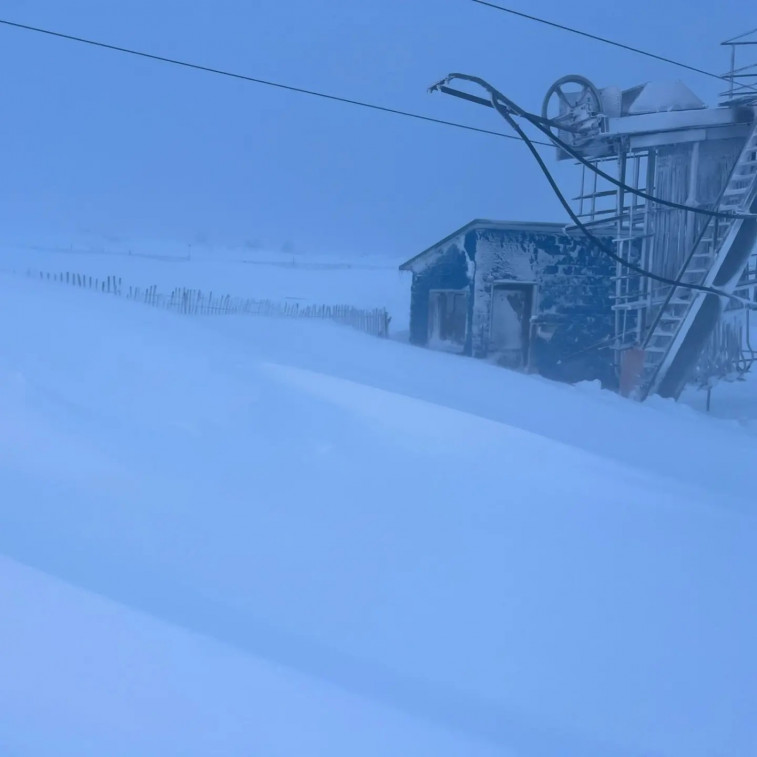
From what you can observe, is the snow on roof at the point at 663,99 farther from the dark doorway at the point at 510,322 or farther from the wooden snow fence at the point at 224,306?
the wooden snow fence at the point at 224,306

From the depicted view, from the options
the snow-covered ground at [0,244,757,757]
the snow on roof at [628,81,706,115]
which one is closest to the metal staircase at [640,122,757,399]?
the snow on roof at [628,81,706,115]

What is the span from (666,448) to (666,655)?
476 cm

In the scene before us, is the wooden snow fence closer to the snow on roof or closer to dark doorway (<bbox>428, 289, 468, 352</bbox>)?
dark doorway (<bbox>428, 289, 468, 352</bbox>)

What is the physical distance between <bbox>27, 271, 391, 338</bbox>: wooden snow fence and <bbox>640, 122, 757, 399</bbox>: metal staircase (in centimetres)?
788

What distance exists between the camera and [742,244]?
13.4m

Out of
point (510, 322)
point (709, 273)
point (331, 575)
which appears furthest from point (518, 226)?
point (331, 575)

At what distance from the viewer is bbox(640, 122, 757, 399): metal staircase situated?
1330cm

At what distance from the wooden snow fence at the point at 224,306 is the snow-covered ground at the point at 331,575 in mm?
7926

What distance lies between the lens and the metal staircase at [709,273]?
1330 centimetres

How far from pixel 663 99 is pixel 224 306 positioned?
31.6ft

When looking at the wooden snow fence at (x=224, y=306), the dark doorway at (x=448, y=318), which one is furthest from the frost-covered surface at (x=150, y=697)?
the dark doorway at (x=448, y=318)

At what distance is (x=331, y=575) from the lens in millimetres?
3732

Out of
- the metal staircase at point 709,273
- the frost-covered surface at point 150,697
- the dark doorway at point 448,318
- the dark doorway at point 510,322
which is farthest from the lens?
the dark doorway at point 448,318

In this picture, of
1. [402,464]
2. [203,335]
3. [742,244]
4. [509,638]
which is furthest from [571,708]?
[742,244]
